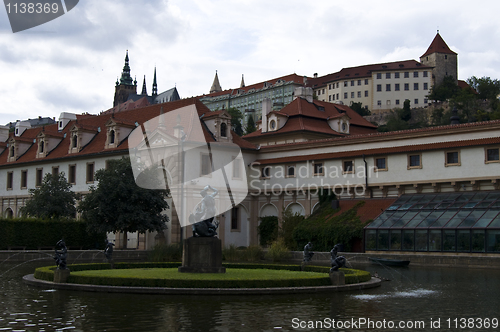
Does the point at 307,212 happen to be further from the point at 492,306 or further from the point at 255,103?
the point at 255,103

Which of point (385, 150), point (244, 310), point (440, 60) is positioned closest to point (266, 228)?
point (385, 150)

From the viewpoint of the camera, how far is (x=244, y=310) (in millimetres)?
16078

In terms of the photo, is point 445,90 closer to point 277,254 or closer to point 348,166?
point 348,166

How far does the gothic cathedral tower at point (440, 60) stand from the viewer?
6063 inches

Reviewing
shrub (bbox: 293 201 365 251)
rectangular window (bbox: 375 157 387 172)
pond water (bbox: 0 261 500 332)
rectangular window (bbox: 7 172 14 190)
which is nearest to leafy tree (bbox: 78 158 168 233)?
shrub (bbox: 293 201 365 251)

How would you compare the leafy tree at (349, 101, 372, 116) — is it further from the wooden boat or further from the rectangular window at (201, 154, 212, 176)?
the wooden boat

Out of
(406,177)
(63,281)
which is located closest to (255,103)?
(406,177)

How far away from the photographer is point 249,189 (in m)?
58.4

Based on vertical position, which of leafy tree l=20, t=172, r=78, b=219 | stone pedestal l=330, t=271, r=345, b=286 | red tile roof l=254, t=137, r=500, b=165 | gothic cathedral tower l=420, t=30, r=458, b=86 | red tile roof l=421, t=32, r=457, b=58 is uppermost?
red tile roof l=421, t=32, r=457, b=58

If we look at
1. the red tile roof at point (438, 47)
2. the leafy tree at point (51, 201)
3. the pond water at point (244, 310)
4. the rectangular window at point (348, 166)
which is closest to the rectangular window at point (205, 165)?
the leafy tree at point (51, 201)

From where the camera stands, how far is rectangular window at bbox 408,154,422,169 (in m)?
48.1

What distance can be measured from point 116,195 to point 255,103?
130 m

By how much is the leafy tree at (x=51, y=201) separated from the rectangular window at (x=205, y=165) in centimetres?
1194

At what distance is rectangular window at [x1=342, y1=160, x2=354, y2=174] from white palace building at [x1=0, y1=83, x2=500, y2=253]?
9cm
